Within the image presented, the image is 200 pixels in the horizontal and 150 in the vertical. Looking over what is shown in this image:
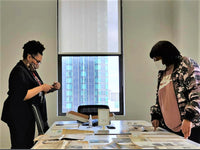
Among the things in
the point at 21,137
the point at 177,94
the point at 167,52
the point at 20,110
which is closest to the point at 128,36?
the point at 167,52

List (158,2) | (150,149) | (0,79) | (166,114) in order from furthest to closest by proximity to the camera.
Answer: (158,2) → (0,79) → (166,114) → (150,149)

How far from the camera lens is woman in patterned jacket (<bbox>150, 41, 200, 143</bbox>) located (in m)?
1.70

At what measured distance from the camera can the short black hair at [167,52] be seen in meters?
1.99

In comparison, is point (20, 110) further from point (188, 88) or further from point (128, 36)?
point (128, 36)

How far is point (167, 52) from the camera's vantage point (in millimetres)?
2012

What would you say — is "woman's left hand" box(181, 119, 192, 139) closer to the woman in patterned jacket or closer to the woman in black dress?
the woman in patterned jacket

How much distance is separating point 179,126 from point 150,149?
681mm

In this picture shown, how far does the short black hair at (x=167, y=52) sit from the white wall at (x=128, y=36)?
1524mm

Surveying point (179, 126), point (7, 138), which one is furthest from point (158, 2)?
point (7, 138)

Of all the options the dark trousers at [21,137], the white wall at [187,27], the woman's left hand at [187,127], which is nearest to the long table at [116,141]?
the woman's left hand at [187,127]

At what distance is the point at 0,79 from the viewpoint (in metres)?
3.54

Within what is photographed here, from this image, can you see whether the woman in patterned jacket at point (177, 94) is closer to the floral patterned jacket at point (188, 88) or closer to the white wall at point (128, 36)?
the floral patterned jacket at point (188, 88)

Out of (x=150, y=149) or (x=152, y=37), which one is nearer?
(x=150, y=149)

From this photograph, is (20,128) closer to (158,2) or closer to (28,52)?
(28,52)
